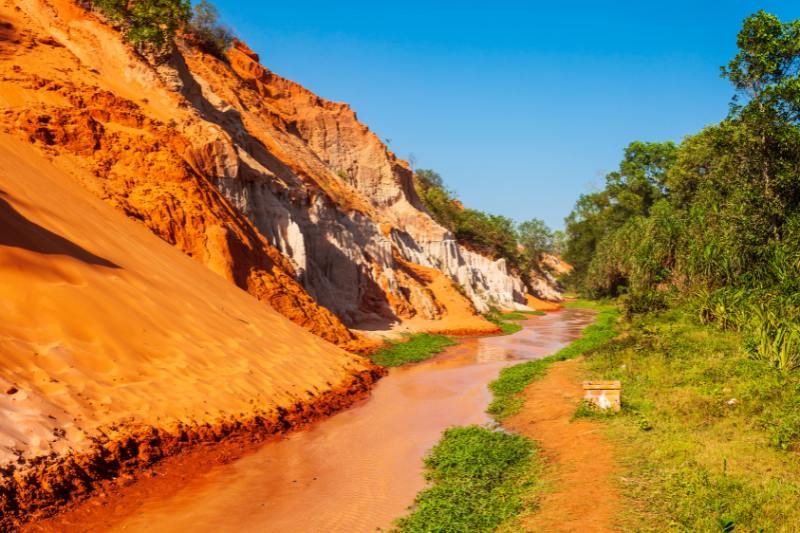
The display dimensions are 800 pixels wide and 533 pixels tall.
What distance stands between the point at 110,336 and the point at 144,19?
20906 mm

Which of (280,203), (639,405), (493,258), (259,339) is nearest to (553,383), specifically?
(639,405)

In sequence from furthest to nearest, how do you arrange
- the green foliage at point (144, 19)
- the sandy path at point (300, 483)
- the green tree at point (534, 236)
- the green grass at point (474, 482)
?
the green tree at point (534, 236)
the green foliage at point (144, 19)
the sandy path at point (300, 483)
the green grass at point (474, 482)

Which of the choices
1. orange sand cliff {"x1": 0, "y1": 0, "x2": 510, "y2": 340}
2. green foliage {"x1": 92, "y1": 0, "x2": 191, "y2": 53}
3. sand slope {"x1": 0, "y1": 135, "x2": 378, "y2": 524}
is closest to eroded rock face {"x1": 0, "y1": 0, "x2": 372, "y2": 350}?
orange sand cliff {"x1": 0, "y1": 0, "x2": 510, "y2": 340}

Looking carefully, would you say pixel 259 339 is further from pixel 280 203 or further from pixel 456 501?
pixel 280 203

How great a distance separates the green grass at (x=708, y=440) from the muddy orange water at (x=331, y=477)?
10.0ft

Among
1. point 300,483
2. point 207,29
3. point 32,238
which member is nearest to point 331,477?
point 300,483

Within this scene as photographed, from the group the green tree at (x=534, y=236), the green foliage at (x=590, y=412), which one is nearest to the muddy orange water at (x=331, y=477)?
the green foliage at (x=590, y=412)

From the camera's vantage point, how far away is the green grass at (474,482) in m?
6.52

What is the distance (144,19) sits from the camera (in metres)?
25.4

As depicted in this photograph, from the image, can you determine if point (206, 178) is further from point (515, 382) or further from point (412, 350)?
point (515, 382)

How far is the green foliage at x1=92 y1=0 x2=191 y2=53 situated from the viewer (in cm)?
2491

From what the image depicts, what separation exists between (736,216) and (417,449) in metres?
14.2

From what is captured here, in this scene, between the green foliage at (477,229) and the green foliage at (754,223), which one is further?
the green foliage at (477,229)

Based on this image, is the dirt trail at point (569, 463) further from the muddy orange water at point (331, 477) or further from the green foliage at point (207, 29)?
the green foliage at point (207, 29)
